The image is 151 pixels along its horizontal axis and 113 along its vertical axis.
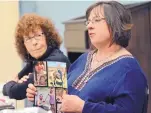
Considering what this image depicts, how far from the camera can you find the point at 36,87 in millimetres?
1367

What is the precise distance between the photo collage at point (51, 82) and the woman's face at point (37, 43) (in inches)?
11.2

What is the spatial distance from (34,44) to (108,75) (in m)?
0.48

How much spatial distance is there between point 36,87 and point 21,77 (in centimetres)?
43

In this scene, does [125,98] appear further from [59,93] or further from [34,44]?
[34,44]

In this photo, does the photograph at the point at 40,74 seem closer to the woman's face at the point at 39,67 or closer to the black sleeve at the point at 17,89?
the woman's face at the point at 39,67

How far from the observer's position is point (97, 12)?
131cm

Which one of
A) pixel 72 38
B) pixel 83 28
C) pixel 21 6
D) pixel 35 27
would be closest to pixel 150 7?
pixel 83 28

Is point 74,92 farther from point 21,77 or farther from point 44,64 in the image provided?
point 21,77

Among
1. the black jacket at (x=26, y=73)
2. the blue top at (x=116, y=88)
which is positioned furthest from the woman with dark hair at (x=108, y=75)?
the black jacket at (x=26, y=73)

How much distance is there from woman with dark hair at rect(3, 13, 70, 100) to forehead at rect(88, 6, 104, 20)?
1.13ft

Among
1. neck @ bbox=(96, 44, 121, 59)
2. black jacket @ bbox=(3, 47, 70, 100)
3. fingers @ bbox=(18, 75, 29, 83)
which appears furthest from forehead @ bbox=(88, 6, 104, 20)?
fingers @ bbox=(18, 75, 29, 83)

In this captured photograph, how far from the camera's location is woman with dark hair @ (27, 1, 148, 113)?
1.21 m

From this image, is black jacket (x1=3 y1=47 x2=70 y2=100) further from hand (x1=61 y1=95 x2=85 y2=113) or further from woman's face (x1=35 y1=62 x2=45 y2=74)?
hand (x1=61 y1=95 x2=85 y2=113)

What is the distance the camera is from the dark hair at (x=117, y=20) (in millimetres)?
1277
